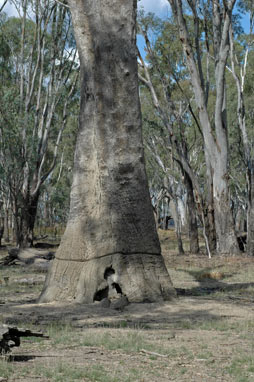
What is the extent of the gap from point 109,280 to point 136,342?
2461 mm

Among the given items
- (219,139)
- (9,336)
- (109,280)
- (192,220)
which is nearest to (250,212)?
(192,220)

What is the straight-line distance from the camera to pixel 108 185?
7586 millimetres

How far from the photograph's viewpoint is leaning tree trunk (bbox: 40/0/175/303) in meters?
7.26

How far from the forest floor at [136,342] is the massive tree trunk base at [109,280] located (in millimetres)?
268

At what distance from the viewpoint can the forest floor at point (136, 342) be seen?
3791 millimetres

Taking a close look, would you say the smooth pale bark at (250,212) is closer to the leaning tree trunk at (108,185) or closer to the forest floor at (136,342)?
the forest floor at (136,342)

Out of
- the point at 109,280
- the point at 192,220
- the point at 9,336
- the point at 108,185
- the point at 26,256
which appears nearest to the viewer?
the point at 9,336

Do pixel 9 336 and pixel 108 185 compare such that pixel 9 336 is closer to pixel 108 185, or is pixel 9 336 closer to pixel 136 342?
pixel 136 342

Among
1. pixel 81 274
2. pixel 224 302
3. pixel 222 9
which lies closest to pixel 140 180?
A: pixel 81 274

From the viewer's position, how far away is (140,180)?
7727 millimetres

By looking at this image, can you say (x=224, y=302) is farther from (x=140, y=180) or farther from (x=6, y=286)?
(x=6, y=286)

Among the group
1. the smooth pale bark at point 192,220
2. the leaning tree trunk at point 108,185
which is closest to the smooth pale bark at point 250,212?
the smooth pale bark at point 192,220

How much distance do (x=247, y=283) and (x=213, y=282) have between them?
755 millimetres

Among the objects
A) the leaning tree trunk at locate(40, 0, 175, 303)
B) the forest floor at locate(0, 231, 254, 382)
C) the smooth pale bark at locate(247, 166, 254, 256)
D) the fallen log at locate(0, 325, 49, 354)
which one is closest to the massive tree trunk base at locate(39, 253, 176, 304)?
the leaning tree trunk at locate(40, 0, 175, 303)
